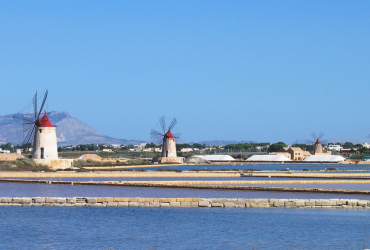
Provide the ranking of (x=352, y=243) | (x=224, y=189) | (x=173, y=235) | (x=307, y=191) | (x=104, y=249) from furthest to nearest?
(x=224, y=189), (x=307, y=191), (x=173, y=235), (x=352, y=243), (x=104, y=249)

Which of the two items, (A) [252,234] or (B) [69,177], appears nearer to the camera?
(A) [252,234]

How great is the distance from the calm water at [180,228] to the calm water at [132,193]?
483 cm

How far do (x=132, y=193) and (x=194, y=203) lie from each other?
5.89 meters

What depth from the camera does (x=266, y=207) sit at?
18625 millimetres

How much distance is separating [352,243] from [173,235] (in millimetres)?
4357

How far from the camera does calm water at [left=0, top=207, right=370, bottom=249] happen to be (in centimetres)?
1278

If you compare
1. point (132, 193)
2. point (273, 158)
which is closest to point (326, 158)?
point (273, 158)

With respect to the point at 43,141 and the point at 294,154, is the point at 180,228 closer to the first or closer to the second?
the point at 43,141

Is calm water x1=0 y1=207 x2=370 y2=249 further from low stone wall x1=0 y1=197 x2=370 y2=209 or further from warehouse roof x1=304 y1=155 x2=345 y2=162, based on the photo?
warehouse roof x1=304 y1=155 x2=345 y2=162

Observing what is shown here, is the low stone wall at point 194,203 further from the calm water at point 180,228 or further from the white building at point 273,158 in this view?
the white building at point 273,158

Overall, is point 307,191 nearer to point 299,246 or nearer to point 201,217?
point 201,217

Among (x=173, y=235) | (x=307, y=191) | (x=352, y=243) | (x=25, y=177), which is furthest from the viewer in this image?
(x=25, y=177)

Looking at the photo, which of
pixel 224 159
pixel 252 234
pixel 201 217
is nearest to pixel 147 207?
pixel 201 217

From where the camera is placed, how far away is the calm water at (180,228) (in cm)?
1278
